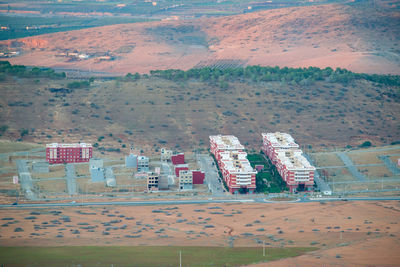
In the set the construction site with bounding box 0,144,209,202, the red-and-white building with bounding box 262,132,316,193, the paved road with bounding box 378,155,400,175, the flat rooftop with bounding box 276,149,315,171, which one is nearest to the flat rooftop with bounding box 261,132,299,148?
the red-and-white building with bounding box 262,132,316,193

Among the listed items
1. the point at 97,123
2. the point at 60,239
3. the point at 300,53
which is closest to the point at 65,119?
the point at 97,123

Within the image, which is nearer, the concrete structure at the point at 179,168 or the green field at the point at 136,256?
the green field at the point at 136,256

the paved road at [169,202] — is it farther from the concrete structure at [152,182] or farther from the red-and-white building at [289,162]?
the concrete structure at [152,182]

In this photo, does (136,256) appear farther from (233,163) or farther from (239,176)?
(233,163)

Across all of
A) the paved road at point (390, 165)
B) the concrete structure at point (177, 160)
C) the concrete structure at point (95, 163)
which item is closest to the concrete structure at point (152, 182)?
the concrete structure at point (95, 163)

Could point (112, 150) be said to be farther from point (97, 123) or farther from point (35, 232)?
point (35, 232)

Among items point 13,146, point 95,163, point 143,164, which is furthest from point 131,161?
point 13,146
